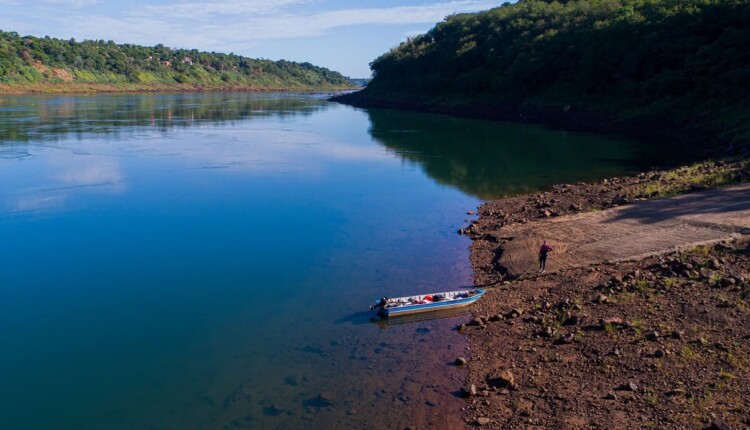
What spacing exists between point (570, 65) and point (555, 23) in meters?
9.72

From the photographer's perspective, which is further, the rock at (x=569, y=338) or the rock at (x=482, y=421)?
the rock at (x=569, y=338)

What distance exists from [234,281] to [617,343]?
9.68m

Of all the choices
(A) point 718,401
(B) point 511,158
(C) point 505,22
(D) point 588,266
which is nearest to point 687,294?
(D) point 588,266

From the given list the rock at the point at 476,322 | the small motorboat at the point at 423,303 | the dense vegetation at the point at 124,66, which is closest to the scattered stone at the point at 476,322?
the rock at the point at 476,322

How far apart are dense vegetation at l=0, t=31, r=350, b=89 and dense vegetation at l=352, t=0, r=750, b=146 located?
75190 mm

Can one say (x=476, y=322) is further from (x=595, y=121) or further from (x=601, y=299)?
(x=595, y=121)

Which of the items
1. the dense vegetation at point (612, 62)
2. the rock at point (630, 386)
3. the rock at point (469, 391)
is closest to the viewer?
the rock at point (630, 386)

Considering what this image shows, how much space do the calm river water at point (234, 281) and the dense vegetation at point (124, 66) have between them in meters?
88.6

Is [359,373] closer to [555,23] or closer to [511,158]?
[511,158]

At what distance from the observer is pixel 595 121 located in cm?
4972

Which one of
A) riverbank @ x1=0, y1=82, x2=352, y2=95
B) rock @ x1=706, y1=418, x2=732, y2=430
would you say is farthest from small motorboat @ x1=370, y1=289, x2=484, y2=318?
riverbank @ x1=0, y1=82, x2=352, y2=95

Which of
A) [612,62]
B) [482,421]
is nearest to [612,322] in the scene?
[482,421]

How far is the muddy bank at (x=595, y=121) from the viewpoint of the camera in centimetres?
3564

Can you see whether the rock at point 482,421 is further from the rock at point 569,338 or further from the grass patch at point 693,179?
the grass patch at point 693,179
